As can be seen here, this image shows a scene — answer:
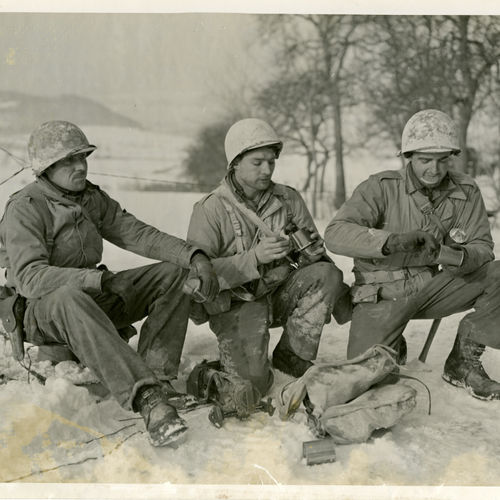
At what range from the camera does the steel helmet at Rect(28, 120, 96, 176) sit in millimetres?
3715

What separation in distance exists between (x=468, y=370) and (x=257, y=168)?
1.78m

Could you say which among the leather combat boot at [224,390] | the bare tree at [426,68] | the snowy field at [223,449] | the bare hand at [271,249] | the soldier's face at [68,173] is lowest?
the snowy field at [223,449]

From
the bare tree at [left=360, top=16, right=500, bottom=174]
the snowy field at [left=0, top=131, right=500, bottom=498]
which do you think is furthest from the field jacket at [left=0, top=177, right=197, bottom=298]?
the bare tree at [left=360, top=16, right=500, bottom=174]

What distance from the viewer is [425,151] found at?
4039 millimetres

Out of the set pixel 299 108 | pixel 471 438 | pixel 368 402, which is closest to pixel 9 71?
pixel 299 108

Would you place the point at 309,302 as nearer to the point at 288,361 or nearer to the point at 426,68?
the point at 288,361

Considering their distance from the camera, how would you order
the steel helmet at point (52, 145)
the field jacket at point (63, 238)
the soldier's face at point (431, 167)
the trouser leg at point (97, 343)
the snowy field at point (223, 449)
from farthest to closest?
the soldier's face at point (431, 167) → the steel helmet at point (52, 145) → the field jacket at point (63, 238) → the trouser leg at point (97, 343) → the snowy field at point (223, 449)

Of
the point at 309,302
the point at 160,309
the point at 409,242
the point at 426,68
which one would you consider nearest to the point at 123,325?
the point at 160,309

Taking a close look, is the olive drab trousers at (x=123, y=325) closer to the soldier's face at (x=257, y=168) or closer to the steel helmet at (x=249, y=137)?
the soldier's face at (x=257, y=168)

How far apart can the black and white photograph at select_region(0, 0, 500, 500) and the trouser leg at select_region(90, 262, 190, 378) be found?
12 millimetres

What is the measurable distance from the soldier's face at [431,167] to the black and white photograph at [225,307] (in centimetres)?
2

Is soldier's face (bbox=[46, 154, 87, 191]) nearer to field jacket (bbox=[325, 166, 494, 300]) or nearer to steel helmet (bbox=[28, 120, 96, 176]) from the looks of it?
steel helmet (bbox=[28, 120, 96, 176])

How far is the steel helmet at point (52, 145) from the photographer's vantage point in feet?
12.2

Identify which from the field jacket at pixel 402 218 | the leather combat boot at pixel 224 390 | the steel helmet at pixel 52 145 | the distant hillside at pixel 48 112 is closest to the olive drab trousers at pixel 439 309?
the field jacket at pixel 402 218
